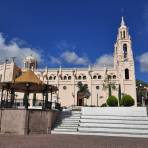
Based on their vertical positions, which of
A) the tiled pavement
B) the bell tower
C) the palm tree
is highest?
the bell tower

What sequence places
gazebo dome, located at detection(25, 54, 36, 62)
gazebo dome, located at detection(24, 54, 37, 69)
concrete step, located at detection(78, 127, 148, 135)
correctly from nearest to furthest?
concrete step, located at detection(78, 127, 148, 135) < gazebo dome, located at detection(24, 54, 37, 69) < gazebo dome, located at detection(25, 54, 36, 62)

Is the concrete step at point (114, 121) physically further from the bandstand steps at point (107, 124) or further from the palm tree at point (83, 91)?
the palm tree at point (83, 91)

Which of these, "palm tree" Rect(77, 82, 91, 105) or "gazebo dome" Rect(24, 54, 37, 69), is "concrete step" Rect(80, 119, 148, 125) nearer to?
"palm tree" Rect(77, 82, 91, 105)

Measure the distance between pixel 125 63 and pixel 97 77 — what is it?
9148 mm

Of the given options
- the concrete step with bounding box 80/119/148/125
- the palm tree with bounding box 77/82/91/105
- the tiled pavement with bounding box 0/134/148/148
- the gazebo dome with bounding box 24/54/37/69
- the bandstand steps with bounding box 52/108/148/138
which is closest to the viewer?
the tiled pavement with bounding box 0/134/148/148

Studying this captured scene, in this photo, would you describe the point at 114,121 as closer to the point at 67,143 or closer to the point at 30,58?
the point at 67,143

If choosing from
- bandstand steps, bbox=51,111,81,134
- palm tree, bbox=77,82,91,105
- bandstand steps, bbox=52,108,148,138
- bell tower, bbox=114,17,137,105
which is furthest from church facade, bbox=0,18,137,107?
bandstand steps, bbox=52,108,148,138

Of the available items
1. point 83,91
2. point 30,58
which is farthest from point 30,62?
point 83,91

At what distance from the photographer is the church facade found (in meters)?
61.8

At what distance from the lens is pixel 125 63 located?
62.4 meters

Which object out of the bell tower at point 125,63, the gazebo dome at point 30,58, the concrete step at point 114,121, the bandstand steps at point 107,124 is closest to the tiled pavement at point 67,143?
the bandstand steps at point 107,124

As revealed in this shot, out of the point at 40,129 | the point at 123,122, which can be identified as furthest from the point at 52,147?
the point at 123,122

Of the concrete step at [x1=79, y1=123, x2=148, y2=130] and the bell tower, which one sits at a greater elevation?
the bell tower

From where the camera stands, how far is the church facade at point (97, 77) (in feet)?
203
